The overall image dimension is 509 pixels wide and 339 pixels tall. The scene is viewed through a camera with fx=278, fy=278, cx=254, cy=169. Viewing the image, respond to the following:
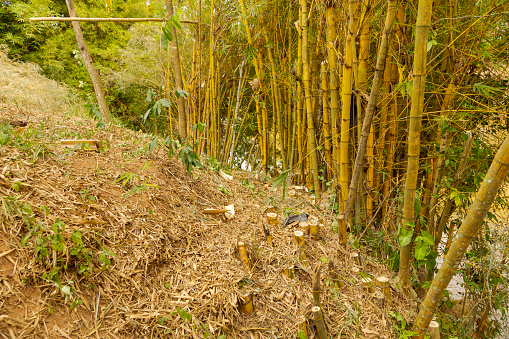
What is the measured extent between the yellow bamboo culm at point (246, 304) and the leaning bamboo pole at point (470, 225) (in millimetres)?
683

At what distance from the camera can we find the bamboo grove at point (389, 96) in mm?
1271

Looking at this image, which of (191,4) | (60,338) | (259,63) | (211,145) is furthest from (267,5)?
(60,338)

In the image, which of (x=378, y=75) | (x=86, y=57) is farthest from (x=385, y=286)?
(x=86, y=57)

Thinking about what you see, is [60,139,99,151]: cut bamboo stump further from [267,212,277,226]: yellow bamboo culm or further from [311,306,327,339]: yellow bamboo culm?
[311,306,327,339]: yellow bamboo culm

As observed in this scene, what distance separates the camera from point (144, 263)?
4.03 feet

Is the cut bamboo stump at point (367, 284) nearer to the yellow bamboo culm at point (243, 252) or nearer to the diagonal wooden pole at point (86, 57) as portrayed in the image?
the yellow bamboo culm at point (243, 252)

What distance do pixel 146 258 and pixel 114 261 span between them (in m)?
0.13

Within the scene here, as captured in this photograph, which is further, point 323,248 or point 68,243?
Result: point 323,248

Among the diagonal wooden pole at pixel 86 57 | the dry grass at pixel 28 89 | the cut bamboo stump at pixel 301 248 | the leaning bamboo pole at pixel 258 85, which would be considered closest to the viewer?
the cut bamboo stump at pixel 301 248

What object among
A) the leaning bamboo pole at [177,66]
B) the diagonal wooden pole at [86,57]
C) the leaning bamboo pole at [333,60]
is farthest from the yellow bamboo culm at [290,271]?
the diagonal wooden pole at [86,57]

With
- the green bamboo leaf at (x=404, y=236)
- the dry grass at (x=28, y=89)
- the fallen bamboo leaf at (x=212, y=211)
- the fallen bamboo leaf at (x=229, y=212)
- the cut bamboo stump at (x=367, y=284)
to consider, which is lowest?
the cut bamboo stump at (x=367, y=284)

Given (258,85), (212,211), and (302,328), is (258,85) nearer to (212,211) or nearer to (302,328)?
(212,211)

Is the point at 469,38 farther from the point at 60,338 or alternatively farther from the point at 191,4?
the point at 191,4

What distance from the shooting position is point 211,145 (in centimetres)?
323
